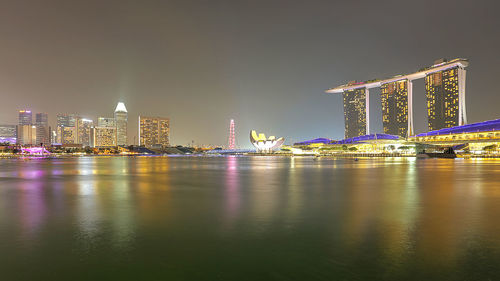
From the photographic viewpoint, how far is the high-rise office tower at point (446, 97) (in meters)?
153

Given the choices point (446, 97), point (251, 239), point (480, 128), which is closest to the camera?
point (251, 239)

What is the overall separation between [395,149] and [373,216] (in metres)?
155

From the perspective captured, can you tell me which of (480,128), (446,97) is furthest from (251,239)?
(446,97)

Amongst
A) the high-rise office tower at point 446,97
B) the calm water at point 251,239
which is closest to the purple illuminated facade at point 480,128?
the high-rise office tower at point 446,97

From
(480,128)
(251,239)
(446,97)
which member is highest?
(446,97)

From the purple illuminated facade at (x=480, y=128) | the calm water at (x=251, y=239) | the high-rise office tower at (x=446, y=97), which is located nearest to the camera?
the calm water at (x=251, y=239)

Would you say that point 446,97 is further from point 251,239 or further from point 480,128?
point 251,239

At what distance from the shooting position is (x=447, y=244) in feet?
31.0

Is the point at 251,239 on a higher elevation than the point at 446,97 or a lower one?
lower

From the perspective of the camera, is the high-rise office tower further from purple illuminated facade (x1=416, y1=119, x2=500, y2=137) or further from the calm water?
the calm water

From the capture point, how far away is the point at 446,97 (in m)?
162

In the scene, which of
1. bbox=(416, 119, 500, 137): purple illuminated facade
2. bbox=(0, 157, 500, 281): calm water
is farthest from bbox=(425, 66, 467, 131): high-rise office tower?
bbox=(0, 157, 500, 281): calm water

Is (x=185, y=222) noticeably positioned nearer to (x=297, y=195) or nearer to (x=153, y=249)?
(x=153, y=249)

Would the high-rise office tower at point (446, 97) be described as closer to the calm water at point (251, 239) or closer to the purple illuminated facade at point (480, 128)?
the purple illuminated facade at point (480, 128)
